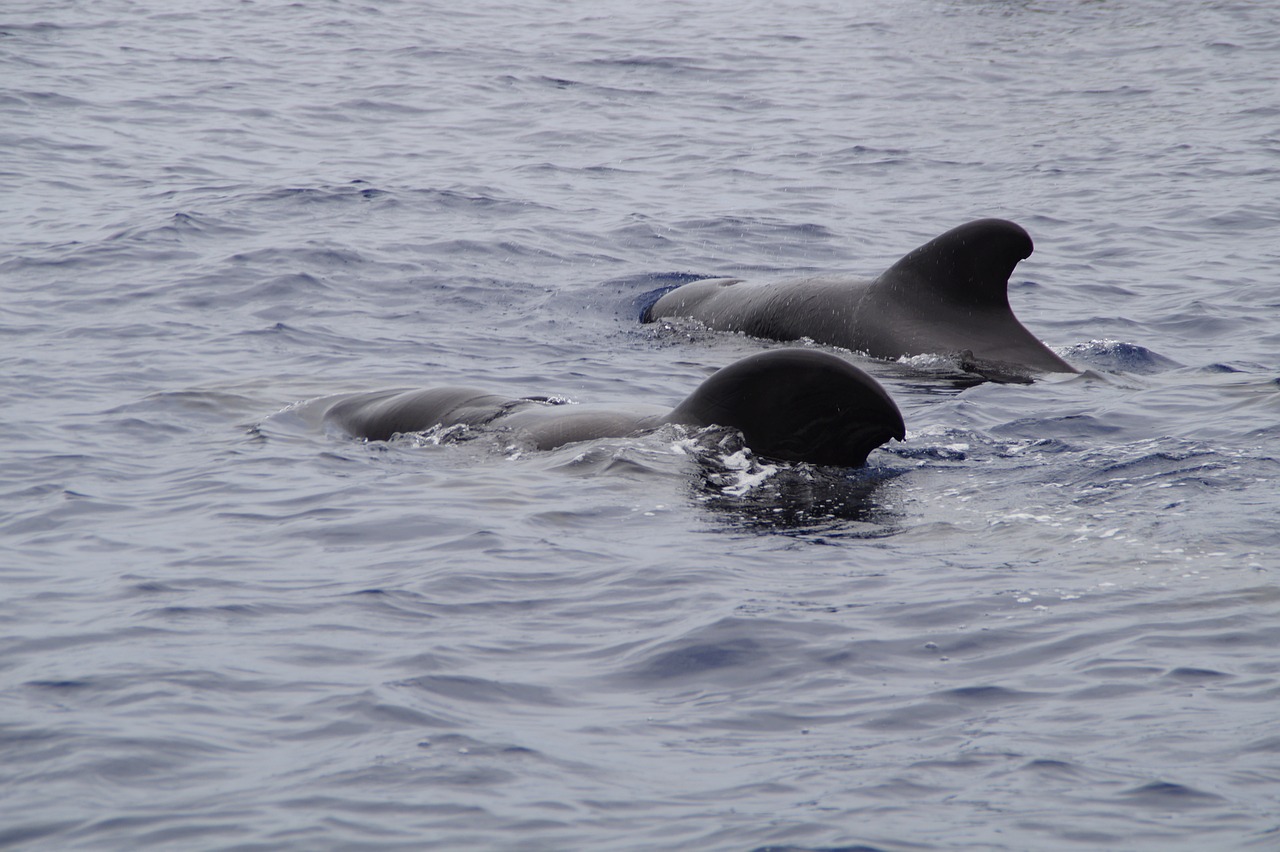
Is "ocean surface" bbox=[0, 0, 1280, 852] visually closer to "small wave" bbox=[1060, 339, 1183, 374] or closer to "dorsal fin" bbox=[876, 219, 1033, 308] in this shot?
"small wave" bbox=[1060, 339, 1183, 374]

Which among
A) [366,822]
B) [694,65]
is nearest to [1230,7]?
[694,65]

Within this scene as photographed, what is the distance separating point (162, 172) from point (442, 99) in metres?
8.38

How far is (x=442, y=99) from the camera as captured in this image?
29484mm

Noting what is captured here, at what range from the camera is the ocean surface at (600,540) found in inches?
203

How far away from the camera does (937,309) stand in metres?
12.8

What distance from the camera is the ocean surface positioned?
203 inches

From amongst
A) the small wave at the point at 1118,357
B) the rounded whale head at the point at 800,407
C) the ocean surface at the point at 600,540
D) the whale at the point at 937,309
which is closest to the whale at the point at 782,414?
the rounded whale head at the point at 800,407

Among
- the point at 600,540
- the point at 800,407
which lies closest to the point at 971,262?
the point at 800,407

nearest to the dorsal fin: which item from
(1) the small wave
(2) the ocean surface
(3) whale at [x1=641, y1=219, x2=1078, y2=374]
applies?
(3) whale at [x1=641, y1=219, x2=1078, y2=374]

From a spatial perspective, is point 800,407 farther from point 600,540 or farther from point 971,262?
point 971,262

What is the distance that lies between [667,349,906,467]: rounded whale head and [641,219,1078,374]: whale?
3673mm

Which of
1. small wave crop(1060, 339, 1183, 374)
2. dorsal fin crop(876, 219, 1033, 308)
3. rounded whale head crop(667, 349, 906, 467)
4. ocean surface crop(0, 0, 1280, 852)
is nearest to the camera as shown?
ocean surface crop(0, 0, 1280, 852)

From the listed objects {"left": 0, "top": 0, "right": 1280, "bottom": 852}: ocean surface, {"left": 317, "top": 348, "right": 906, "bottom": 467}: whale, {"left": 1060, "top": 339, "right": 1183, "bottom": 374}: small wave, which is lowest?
{"left": 1060, "top": 339, "right": 1183, "bottom": 374}: small wave

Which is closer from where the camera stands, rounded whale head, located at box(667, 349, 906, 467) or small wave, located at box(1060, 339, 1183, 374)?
rounded whale head, located at box(667, 349, 906, 467)
